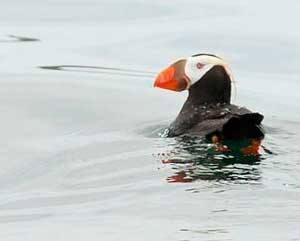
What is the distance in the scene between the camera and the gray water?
7.71 metres

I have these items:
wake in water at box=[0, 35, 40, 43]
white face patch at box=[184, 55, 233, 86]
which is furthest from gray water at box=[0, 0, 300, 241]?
white face patch at box=[184, 55, 233, 86]

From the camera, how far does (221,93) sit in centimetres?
1038

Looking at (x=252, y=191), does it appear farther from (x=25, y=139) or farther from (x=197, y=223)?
(x=25, y=139)

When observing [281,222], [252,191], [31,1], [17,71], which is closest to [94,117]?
[17,71]

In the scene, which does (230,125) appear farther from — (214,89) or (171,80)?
(171,80)

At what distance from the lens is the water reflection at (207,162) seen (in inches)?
340

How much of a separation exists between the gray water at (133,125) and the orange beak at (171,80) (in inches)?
15.2

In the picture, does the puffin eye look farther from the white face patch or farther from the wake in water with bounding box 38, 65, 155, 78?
the wake in water with bounding box 38, 65, 155, 78

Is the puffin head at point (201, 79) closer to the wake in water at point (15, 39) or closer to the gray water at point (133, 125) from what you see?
the gray water at point (133, 125)

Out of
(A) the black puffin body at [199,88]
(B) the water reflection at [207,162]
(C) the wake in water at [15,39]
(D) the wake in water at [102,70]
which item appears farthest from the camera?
(C) the wake in water at [15,39]

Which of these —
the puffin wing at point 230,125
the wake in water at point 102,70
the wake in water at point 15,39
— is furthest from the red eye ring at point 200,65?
the wake in water at point 15,39

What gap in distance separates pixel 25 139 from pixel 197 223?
336 cm

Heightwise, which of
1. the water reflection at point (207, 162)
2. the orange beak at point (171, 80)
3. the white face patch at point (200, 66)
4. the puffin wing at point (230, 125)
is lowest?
the water reflection at point (207, 162)

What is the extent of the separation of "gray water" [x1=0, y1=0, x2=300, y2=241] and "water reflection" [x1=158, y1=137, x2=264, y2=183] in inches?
0.7
